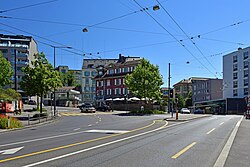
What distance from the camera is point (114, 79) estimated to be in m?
92.7

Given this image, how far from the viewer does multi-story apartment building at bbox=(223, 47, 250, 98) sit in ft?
278

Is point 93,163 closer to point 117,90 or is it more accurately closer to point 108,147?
point 108,147

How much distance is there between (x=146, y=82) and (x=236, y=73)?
41511mm

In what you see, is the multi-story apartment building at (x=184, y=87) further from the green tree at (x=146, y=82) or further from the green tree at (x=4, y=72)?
the green tree at (x=4, y=72)

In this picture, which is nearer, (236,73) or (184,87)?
(236,73)

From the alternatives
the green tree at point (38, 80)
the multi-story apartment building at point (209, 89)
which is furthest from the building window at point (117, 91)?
the green tree at point (38, 80)

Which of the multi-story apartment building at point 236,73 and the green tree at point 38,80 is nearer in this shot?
the green tree at point 38,80

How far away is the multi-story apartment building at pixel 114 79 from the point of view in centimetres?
8938

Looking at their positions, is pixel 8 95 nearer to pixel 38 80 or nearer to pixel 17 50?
pixel 38 80

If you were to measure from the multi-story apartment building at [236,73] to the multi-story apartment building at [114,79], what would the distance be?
26.0m

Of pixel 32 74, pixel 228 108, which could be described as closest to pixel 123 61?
pixel 228 108

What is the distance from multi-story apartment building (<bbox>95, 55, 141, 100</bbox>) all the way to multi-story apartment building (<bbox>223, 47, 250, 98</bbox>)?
85.2ft

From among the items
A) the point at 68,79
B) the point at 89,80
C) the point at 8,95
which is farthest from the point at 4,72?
the point at 68,79

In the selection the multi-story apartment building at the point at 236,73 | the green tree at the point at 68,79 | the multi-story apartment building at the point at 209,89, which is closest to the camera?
the multi-story apartment building at the point at 236,73
